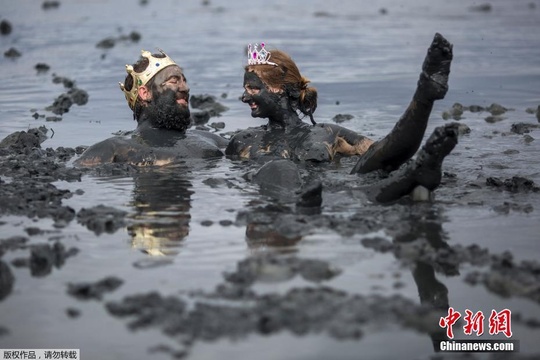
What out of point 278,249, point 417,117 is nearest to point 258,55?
point 417,117

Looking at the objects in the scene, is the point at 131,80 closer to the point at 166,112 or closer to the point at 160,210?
the point at 166,112

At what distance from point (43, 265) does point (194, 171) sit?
3686 mm

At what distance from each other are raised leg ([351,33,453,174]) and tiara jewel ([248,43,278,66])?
1808mm

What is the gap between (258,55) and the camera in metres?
10.8

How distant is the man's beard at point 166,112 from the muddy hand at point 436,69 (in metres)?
3.75

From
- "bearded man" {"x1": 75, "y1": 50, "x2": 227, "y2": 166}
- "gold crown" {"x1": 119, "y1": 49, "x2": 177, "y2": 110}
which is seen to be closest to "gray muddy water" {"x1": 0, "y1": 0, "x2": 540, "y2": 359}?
"bearded man" {"x1": 75, "y1": 50, "x2": 227, "y2": 166}

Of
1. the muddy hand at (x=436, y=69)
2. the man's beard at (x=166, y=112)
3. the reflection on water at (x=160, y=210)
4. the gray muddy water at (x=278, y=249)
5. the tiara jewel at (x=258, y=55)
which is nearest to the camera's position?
the gray muddy water at (x=278, y=249)

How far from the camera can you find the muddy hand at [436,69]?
8.14m

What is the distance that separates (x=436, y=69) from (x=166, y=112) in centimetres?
404

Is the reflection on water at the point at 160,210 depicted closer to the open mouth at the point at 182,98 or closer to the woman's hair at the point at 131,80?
the open mouth at the point at 182,98

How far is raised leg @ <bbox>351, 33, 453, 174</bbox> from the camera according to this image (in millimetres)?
8172

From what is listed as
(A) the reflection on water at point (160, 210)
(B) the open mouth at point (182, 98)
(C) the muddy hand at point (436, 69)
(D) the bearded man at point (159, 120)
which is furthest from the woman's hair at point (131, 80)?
(C) the muddy hand at point (436, 69)

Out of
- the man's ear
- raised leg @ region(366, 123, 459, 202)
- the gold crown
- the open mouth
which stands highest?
the gold crown

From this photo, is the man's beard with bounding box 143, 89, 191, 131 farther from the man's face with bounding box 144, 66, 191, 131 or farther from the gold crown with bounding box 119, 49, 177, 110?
the gold crown with bounding box 119, 49, 177, 110
